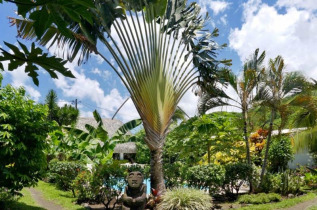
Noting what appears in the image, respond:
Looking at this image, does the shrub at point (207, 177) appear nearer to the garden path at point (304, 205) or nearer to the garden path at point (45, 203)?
the garden path at point (304, 205)

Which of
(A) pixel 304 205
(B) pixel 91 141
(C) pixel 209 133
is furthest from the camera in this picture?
(C) pixel 209 133

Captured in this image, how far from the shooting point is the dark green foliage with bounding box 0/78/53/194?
715cm

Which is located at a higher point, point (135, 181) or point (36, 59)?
point (36, 59)

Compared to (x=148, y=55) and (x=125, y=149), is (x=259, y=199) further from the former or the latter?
Result: (x=125, y=149)

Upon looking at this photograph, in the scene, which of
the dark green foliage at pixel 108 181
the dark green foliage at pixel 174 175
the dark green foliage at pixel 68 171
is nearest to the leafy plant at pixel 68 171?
the dark green foliage at pixel 68 171

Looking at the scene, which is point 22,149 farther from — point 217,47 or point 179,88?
point 217,47

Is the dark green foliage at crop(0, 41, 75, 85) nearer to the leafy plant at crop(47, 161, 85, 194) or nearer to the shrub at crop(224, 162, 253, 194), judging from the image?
the shrub at crop(224, 162, 253, 194)

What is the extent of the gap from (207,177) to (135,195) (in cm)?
333

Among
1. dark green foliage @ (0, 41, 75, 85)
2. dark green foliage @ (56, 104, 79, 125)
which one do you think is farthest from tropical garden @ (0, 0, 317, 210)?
dark green foliage @ (56, 104, 79, 125)

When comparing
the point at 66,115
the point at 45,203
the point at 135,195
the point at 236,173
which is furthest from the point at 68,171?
the point at 66,115

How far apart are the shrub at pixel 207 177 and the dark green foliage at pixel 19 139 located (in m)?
4.97

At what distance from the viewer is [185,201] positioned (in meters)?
7.83

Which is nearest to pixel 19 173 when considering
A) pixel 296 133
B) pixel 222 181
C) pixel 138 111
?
pixel 138 111

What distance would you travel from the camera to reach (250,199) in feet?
31.3
